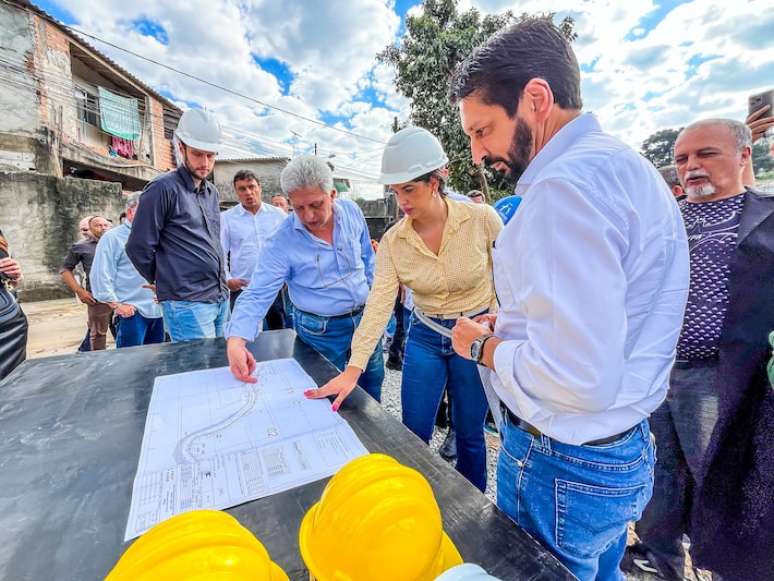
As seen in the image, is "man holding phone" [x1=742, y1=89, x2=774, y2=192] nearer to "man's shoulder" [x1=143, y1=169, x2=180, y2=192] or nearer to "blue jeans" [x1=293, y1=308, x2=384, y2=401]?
"blue jeans" [x1=293, y1=308, x2=384, y2=401]

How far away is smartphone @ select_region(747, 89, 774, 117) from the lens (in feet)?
5.92

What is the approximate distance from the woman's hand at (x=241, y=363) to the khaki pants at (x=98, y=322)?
125 inches

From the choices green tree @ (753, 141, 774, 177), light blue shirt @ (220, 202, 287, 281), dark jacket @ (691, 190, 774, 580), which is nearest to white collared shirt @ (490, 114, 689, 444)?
dark jacket @ (691, 190, 774, 580)

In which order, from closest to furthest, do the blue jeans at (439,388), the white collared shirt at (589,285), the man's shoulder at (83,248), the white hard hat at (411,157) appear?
the white collared shirt at (589,285) → the white hard hat at (411,157) → the blue jeans at (439,388) → the man's shoulder at (83,248)

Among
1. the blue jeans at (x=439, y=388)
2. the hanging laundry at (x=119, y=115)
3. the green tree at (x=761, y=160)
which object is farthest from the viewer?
the hanging laundry at (x=119, y=115)

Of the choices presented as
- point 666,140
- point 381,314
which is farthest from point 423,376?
point 666,140

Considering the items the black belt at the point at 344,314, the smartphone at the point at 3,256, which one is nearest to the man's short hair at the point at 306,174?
the black belt at the point at 344,314

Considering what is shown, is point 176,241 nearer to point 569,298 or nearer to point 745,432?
point 569,298

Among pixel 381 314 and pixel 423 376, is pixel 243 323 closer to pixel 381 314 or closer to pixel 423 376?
pixel 381 314

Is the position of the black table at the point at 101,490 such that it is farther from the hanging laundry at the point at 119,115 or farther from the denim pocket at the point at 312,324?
the hanging laundry at the point at 119,115

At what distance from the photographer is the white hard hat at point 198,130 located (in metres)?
2.16

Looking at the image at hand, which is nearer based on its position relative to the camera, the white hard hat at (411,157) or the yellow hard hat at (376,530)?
the yellow hard hat at (376,530)

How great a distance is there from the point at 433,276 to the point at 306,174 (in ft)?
2.41

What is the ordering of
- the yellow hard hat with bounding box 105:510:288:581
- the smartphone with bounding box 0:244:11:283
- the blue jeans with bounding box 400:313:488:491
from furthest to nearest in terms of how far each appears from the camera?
1. the smartphone with bounding box 0:244:11:283
2. the blue jeans with bounding box 400:313:488:491
3. the yellow hard hat with bounding box 105:510:288:581
